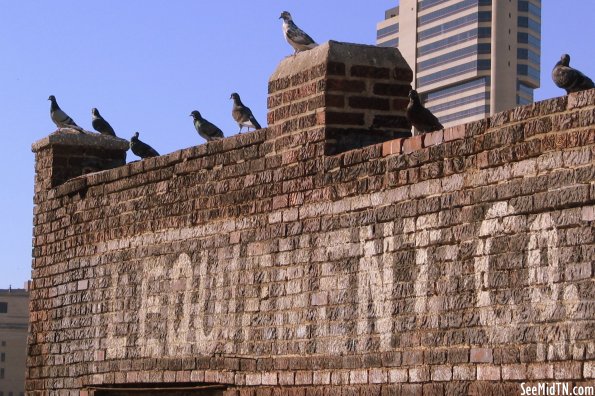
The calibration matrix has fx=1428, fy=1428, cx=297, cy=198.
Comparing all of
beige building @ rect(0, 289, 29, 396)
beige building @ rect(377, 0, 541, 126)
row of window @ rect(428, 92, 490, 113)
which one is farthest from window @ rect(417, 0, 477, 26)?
beige building @ rect(0, 289, 29, 396)

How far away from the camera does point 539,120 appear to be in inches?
319

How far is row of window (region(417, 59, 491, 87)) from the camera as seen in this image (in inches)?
5714

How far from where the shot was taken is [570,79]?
8477 millimetres

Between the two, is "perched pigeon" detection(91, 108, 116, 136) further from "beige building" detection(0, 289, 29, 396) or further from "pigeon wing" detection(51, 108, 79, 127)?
"beige building" detection(0, 289, 29, 396)

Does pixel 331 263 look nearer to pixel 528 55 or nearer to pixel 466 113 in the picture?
pixel 466 113

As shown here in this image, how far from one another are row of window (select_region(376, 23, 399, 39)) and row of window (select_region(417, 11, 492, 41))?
527 cm

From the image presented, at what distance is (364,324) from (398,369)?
0.53 metres

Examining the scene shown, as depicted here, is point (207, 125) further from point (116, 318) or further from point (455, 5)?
point (455, 5)

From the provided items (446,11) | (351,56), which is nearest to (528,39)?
(446,11)

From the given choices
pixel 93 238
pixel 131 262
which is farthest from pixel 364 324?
pixel 93 238

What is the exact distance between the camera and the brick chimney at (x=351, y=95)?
10.4 meters

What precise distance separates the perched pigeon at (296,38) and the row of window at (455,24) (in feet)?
446

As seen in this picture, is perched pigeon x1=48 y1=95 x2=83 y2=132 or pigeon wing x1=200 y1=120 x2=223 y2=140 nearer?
pigeon wing x1=200 y1=120 x2=223 y2=140

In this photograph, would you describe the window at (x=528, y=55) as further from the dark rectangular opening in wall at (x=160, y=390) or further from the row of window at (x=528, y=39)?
the dark rectangular opening in wall at (x=160, y=390)
